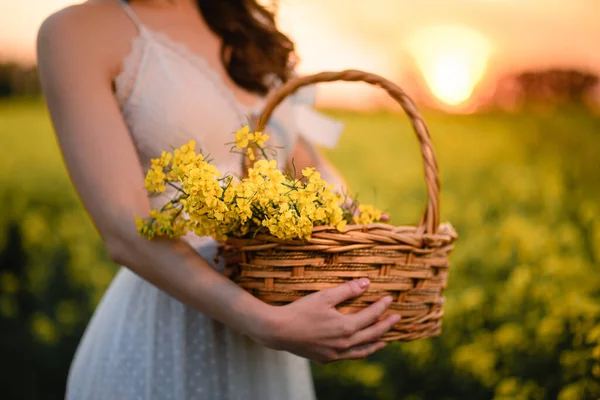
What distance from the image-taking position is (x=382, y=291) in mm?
1274

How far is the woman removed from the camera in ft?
4.09

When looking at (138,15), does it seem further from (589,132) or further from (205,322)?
(589,132)

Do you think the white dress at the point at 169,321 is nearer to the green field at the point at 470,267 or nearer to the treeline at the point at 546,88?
the green field at the point at 470,267

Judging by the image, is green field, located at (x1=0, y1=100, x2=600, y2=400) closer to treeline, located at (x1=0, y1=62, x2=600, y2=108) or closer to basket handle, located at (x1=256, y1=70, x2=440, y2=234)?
treeline, located at (x1=0, y1=62, x2=600, y2=108)

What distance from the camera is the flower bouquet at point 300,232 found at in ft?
3.75

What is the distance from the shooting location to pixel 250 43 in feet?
5.87

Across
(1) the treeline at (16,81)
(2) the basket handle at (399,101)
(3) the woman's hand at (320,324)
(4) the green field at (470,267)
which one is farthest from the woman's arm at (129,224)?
(1) the treeline at (16,81)

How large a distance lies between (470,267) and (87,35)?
2517 millimetres

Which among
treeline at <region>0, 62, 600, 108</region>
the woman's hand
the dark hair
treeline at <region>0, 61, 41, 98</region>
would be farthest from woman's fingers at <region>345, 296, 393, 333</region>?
treeline at <region>0, 61, 41, 98</region>

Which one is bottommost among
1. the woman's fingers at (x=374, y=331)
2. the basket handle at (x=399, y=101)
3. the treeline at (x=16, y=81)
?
the woman's fingers at (x=374, y=331)

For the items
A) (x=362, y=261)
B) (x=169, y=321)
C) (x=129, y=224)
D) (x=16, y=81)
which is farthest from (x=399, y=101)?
(x=16, y=81)

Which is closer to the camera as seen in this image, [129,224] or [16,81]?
[129,224]

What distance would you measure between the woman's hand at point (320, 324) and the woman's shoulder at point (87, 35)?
687mm

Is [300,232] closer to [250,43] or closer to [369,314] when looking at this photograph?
[369,314]
